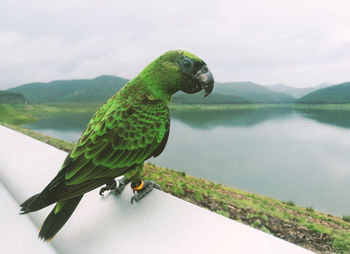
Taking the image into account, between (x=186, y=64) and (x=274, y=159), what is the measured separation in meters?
33.5

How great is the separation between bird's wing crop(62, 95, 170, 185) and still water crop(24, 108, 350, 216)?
367 inches

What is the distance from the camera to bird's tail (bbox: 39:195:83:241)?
0.84 m

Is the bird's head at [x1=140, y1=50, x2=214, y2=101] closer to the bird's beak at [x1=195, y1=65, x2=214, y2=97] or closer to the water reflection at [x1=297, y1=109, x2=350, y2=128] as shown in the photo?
the bird's beak at [x1=195, y1=65, x2=214, y2=97]

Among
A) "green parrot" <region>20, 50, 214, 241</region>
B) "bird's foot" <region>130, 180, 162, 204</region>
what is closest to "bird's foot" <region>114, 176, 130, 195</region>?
"green parrot" <region>20, 50, 214, 241</region>

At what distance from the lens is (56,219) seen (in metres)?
0.87

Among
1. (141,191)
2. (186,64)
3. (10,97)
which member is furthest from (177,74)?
(10,97)

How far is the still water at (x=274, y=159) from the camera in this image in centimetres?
1880

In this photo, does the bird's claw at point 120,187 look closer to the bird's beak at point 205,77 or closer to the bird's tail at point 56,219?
the bird's tail at point 56,219

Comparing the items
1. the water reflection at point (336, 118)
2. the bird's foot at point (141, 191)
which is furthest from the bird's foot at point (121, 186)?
the water reflection at point (336, 118)

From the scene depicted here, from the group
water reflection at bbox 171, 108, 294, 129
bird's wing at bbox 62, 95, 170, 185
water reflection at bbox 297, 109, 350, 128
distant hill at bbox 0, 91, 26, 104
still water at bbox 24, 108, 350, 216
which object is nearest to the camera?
bird's wing at bbox 62, 95, 170, 185

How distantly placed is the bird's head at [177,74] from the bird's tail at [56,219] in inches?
35.8

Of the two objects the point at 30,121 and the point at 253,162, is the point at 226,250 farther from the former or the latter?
the point at 30,121

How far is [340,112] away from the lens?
189 ft

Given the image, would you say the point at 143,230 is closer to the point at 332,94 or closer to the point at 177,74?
the point at 177,74
